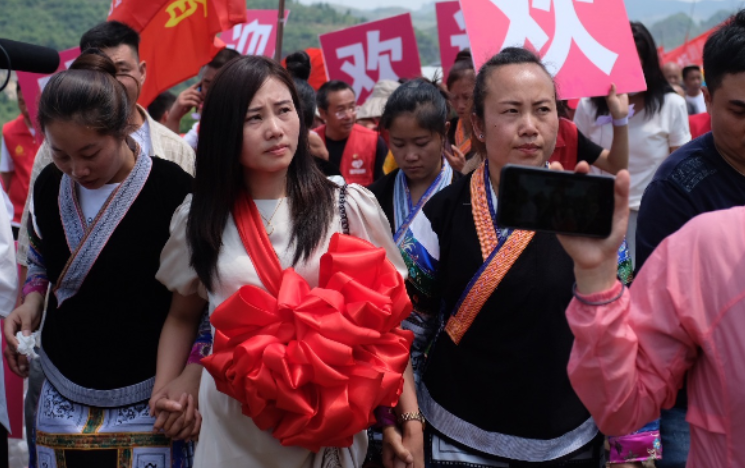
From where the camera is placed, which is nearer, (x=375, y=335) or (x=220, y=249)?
(x=375, y=335)

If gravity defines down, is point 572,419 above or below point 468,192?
below

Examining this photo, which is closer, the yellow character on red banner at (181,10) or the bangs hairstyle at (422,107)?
the bangs hairstyle at (422,107)

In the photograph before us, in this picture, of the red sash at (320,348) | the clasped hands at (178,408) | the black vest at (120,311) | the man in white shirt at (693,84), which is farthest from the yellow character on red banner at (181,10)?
the man in white shirt at (693,84)

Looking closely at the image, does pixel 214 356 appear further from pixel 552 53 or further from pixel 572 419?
pixel 552 53

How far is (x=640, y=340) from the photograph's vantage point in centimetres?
185

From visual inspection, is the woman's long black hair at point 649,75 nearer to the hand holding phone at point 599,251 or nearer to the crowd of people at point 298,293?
the crowd of people at point 298,293

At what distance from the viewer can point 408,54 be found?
925 centimetres

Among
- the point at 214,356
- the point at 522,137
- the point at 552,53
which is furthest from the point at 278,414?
the point at 552,53

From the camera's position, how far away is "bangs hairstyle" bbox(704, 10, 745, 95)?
2.49 metres

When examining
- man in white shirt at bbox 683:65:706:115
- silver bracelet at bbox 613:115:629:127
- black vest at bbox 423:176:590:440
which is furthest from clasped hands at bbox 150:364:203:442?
man in white shirt at bbox 683:65:706:115

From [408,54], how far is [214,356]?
7.06m

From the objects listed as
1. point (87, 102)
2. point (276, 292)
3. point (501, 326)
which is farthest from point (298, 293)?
point (87, 102)

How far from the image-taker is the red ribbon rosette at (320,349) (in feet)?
7.96

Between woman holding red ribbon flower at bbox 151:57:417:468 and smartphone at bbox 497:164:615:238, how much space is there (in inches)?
31.5
